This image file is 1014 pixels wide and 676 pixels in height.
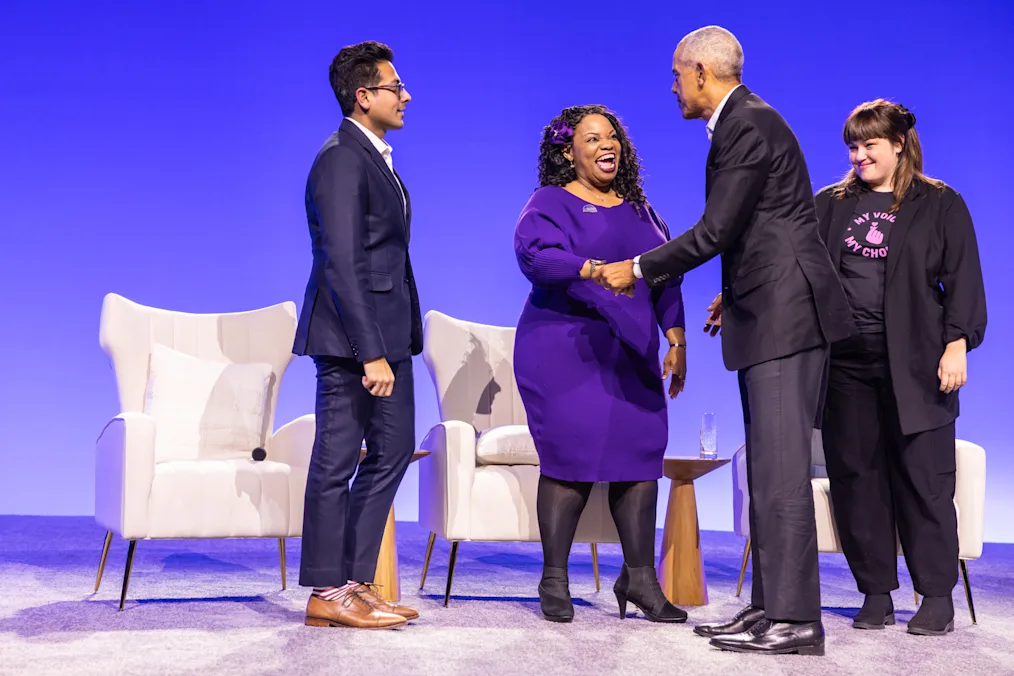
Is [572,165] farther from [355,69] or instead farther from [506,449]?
[506,449]

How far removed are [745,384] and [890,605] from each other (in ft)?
3.11

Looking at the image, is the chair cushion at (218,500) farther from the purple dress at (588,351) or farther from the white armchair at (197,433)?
the purple dress at (588,351)

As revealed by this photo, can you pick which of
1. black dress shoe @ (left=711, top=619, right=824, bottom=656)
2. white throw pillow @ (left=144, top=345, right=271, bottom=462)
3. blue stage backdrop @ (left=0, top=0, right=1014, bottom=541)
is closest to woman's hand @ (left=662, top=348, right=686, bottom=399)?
black dress shoe @ (left=711, top=619, right=824, bottom=656)

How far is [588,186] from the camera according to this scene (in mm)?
3229

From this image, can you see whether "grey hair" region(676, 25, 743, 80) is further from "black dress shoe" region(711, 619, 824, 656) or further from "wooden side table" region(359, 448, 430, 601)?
"wooden side table" region(359, 448, 430, 601)

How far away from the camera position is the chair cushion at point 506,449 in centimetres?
349

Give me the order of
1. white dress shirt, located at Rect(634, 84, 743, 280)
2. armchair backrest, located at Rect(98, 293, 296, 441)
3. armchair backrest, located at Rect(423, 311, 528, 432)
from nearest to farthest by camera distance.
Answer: white dress shirt, located at Rect(634, 84, 743, 280) → armchair backrest, located at Rect(98, 293, 296, 441) → armchair backrest, located at Rect(423, 311, 528, 432)

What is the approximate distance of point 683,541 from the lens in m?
3.52

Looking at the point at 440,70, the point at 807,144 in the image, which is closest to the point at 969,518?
the point at 807,144

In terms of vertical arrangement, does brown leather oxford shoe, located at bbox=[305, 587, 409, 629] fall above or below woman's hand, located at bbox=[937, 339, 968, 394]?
below

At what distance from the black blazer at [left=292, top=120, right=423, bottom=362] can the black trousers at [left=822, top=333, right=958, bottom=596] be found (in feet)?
4.23

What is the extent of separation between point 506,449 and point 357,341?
36.6 inches

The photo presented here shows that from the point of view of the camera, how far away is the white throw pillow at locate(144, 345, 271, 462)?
3572 millimetres

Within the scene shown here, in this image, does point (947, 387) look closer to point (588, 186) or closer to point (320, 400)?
point (588, 186)
